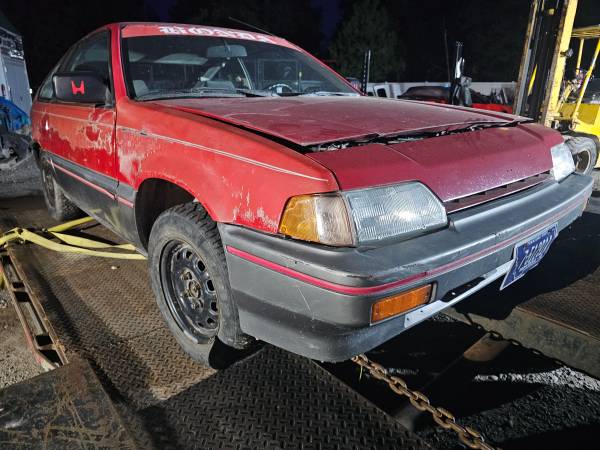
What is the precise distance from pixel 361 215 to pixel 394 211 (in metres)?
0.13

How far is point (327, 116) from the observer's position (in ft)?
6.17

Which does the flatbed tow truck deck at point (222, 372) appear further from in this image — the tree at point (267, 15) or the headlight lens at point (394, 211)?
the tree at point (267, 15)

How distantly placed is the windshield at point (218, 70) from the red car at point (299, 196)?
13 millimetres

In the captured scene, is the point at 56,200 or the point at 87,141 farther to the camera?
the point at 56,200

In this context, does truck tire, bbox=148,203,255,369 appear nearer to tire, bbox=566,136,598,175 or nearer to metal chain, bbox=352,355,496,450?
metal chain, bbox=352,355,496,450

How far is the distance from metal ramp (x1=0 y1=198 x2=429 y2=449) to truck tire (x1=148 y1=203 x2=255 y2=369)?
106 mm

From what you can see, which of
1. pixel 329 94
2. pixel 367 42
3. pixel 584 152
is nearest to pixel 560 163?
pixel 329 94

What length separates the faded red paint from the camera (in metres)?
1.43

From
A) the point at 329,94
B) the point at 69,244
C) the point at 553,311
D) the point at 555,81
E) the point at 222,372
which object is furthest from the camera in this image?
the point at 555,81

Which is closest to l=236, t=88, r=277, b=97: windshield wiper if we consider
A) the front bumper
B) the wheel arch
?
the wheel arch

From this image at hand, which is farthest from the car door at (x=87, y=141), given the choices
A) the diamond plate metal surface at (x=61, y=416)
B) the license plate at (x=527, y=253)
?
the license plate at (x=527, y=253)

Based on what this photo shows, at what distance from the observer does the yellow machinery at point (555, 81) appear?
207 inches

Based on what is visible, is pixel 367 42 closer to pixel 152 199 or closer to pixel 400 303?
pixel 152 199

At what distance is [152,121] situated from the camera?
1.94 metres
